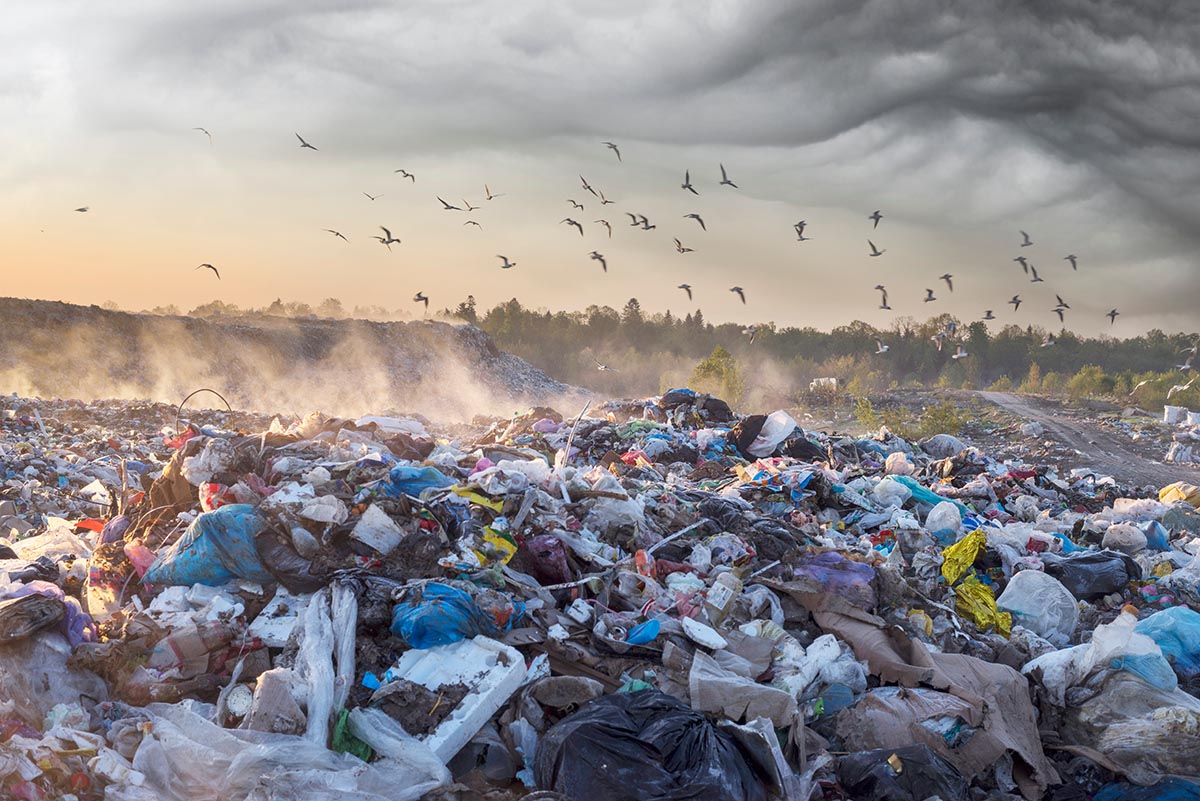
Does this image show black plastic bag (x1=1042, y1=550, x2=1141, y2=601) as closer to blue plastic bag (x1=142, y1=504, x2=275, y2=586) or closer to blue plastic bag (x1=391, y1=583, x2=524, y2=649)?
blue plastic bag (x1=391, y1=583, x2=524, y2=649)

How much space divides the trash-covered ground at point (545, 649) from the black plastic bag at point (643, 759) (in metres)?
0.01

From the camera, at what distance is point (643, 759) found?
3.04 m

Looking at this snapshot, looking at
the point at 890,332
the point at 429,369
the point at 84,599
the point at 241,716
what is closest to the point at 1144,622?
the point at 241,716

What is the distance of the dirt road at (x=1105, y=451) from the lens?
13969 mm

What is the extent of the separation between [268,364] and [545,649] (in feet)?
73.9

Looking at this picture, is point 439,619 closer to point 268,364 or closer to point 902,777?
point 902,777

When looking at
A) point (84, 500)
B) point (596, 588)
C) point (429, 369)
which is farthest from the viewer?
point (429, 369)

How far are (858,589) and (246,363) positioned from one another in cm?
2245

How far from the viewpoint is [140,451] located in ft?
30.7

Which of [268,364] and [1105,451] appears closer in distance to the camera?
[1105,451]

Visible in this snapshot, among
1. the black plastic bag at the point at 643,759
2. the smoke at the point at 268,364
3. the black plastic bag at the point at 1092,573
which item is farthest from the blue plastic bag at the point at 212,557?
the smoke at the point at 268,364

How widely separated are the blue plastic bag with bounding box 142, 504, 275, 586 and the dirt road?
1350cm

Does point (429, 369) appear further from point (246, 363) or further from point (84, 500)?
point (84, 500)

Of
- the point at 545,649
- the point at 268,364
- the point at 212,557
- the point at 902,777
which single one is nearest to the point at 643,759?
the point at 545,649
